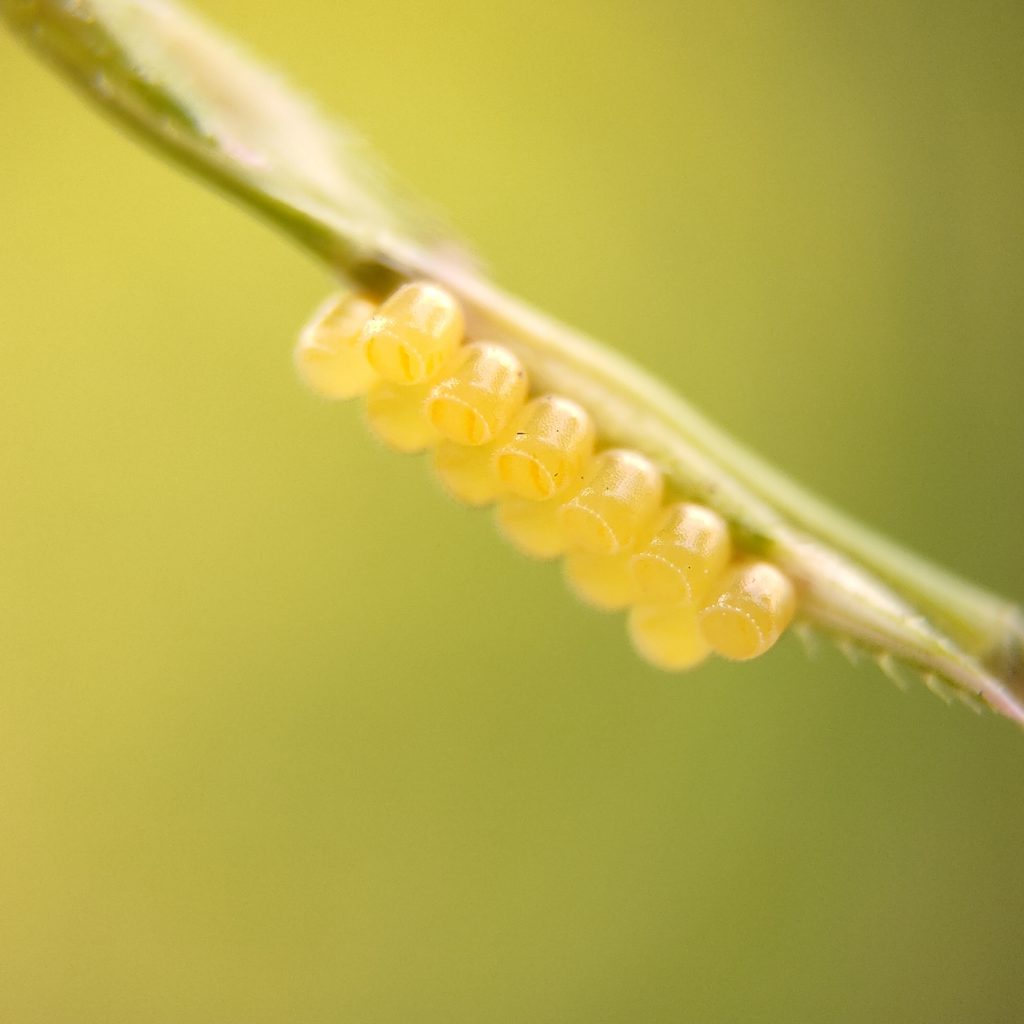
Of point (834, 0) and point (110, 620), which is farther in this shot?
point (834, 0)

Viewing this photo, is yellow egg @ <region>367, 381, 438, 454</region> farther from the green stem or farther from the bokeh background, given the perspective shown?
the bokeh background

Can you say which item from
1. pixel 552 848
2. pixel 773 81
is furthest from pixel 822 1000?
pixel 773 81

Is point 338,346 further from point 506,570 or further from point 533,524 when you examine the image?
point 506,570

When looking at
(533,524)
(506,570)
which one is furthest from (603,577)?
(506,570)

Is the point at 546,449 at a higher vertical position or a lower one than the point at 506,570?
lower

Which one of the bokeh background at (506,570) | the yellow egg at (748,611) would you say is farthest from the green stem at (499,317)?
the bokeh background at (506,570)

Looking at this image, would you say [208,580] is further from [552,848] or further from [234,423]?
[552,848]
